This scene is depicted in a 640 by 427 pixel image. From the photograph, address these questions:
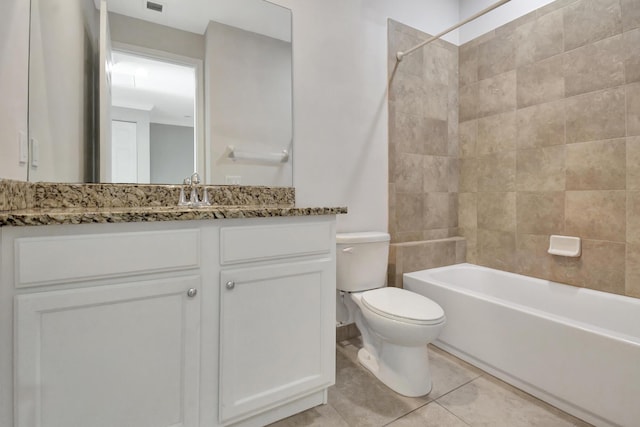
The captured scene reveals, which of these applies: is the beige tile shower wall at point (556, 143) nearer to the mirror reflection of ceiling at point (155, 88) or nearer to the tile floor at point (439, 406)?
the tile floor at point (439, 406)

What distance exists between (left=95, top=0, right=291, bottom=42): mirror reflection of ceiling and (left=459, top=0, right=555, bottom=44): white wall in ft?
5.13

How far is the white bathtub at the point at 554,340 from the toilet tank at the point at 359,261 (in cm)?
38

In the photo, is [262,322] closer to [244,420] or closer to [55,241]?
[244,420]

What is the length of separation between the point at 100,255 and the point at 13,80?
693 millimetres

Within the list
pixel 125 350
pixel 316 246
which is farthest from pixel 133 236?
pixel 316 246

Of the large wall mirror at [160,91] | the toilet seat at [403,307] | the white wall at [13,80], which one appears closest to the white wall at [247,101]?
the large wall mirror at [160,91]

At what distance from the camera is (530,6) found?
82.4 inches

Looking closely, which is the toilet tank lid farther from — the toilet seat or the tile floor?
the tile floor

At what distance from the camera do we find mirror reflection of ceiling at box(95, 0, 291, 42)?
56.7 inches

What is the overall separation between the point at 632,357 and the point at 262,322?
4.67 ft

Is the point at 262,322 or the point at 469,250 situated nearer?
the point at 262,322

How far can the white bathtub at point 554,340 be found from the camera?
4.00ft

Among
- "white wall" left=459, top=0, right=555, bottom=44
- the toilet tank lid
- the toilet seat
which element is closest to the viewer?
the toilet seat

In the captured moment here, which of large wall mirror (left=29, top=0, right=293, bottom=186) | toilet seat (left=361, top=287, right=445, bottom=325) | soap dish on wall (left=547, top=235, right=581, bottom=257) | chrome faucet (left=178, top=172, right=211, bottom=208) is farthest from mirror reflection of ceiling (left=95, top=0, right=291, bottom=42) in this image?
soap dish on wall (left=547, top=235, right=581, bottom=257)
